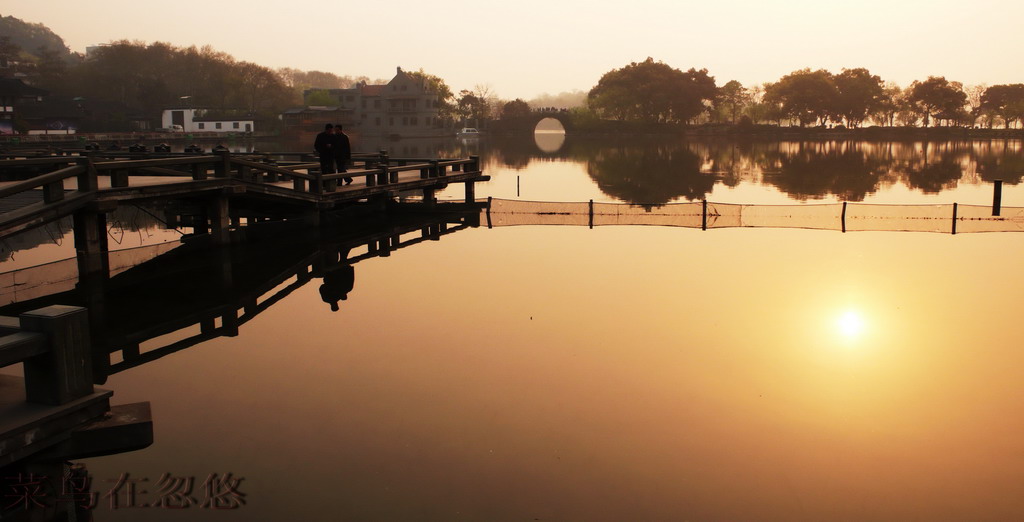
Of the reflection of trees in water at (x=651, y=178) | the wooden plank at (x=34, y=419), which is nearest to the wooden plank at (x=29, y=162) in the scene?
the wooden plank at (x=34, y=419)

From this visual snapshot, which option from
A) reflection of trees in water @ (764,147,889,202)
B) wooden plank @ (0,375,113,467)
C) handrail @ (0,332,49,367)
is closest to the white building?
reflection of trees in water @ (764,147,889,202)

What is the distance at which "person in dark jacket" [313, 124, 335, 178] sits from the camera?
25641mm

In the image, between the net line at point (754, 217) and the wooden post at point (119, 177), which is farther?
the net line at point (754, 217)

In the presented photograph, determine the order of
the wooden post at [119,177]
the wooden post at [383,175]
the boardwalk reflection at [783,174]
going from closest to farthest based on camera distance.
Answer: the wooden post at [119,177]
the wooden post at [383,175]
the boardwalk reflection at [783,174]

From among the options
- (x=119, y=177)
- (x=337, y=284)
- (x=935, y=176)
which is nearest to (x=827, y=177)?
(x=935, y=176)

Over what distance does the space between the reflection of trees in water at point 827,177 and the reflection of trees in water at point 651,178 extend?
4.55m

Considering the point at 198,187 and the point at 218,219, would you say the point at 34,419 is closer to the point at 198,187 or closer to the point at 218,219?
the point at 198,187

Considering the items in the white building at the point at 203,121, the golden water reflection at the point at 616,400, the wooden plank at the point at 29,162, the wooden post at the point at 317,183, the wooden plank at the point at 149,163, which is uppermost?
the white building at the point at 203,121

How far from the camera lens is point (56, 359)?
6848 mm

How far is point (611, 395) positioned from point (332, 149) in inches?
683

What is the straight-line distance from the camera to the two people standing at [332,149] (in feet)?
84.2

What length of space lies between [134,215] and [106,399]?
925 inches

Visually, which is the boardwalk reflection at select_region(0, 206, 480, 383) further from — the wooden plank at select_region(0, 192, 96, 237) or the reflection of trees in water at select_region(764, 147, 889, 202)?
the reflection of trees in water at select_region(764, 147, 889, 202)

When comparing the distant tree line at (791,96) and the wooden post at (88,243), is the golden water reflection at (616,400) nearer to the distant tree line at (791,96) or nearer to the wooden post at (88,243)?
the wooden post at (88,243)
